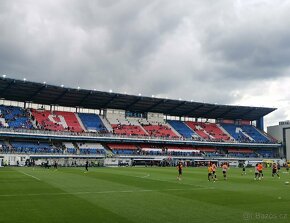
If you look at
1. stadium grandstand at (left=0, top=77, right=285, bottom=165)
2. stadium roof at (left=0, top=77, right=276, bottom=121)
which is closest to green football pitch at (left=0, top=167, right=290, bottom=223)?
stadium grandstand at (left=0, top=77, right=285, bottom=165)

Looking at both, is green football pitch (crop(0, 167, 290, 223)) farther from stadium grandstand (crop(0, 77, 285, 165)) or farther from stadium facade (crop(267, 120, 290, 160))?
stadium facade (crop(267, 120, 290, 160))

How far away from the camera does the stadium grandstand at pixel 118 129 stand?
81.2 meters

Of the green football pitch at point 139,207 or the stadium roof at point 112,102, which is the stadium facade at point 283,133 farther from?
the green football pitch at point 139,207

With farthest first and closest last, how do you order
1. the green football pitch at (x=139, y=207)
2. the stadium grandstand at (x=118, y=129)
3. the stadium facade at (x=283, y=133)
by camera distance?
1. the stadium facade at (x=283, y=133)
2. the stadium grandstand at (x=118, y=129)
3. the green football pitch at (x=139, y=207)

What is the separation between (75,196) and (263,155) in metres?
95.8

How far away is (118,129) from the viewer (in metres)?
96.0

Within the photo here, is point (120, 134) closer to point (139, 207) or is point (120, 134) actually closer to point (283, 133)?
point (283, 133)

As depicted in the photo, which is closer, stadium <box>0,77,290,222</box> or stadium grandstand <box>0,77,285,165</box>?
stadium <box>0,77,290,222</box>

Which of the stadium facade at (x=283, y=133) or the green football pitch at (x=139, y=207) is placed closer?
the green football pitch at (x=139, y=207)

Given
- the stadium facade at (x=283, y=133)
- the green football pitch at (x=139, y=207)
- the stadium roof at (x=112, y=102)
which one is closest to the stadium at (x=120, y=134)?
the stadium roof at (x=112, y=102)

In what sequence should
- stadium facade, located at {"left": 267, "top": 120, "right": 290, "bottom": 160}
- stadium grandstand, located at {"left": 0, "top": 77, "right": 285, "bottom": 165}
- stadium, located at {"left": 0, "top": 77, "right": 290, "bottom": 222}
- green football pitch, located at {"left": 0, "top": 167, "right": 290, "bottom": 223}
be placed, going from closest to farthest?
1. green football pitch, located at {"left": 0, "top": 167, "right": 290, "bottom": 223}
2. stadium, located at {"left": 0, "top": 77, "right": 290, "bottom": 222}
3. stadium grandstand, located at {"left": 0, "top": 77, "right": 285, "bottom": 165}
4. stadium facade, located at {"left": 267, "top": 120, "right": 290, "bottom": 160}

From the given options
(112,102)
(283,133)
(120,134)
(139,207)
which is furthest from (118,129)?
(139,207)

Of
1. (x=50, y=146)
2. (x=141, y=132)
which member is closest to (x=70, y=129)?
(x=50, y=146)

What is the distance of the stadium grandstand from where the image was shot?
8119 centimetres
